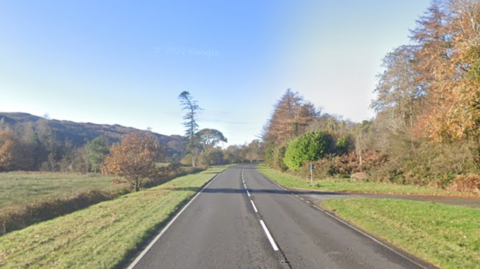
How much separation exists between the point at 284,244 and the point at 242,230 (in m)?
2.02

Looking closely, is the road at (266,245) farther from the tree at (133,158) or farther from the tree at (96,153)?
the tree at (96,153)

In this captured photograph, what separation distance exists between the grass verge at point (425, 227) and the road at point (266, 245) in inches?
22.4

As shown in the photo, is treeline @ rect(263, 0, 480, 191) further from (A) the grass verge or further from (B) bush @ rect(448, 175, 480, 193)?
(A) the grass verge

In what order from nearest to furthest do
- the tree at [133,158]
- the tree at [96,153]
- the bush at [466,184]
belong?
the bush at [466,184] → the tree at [133,158] → the tree at [96,153]

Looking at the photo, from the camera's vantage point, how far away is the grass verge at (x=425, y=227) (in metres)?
6.72

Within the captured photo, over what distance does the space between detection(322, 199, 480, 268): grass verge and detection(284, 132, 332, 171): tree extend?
64.2ft

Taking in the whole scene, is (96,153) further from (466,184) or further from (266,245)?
(266,245)

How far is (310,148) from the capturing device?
34656 mm

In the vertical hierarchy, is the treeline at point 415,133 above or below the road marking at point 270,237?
above

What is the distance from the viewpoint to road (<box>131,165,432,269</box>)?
20.5 ft

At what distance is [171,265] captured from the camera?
611cm

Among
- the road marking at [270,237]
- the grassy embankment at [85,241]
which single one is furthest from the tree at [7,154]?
the road marking at [270,237]

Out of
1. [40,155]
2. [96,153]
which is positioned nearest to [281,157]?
[96,153]

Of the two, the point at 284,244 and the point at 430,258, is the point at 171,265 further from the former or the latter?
the point at 430,258
